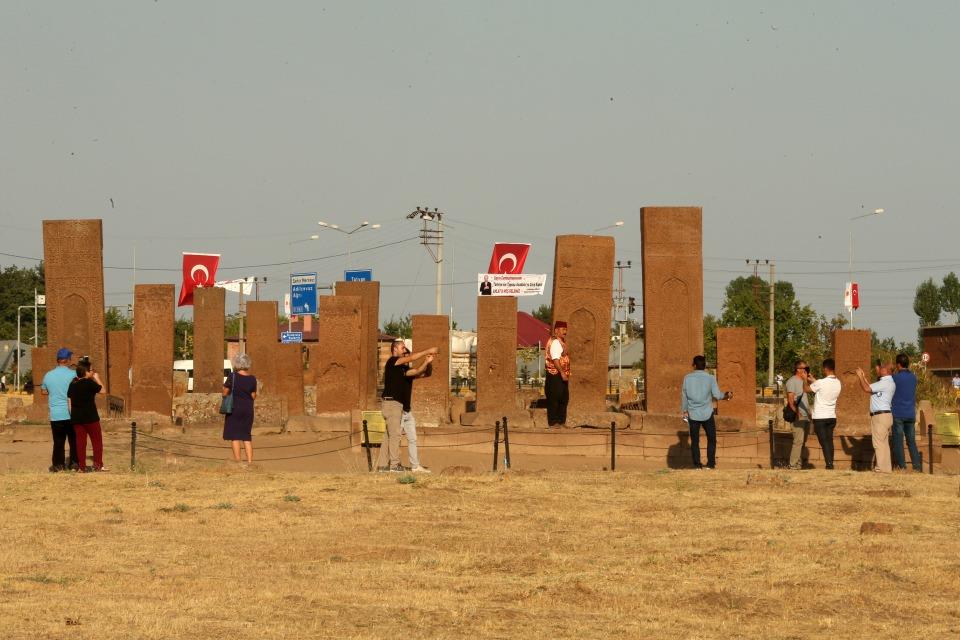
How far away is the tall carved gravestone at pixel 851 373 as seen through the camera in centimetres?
Answer: 2248

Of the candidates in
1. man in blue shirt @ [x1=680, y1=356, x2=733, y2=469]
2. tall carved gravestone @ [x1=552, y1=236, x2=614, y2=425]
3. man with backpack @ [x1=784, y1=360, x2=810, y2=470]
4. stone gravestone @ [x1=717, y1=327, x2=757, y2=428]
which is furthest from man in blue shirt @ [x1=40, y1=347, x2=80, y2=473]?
stone gravestone @ [x1=717, y1=327, x2=757, y2=428]

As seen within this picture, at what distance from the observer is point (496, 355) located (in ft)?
73.2

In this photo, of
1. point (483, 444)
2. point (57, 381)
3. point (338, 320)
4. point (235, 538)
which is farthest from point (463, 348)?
point (235, 538)

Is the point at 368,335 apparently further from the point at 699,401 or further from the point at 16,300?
the point at 16,300

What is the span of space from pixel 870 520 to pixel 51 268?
15.7 meters

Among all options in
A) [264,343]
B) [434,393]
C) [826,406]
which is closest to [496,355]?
[434,393]

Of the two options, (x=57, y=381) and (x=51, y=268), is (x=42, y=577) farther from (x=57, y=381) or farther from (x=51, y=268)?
(x=51, y=268)

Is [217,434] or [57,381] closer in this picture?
[57,381]

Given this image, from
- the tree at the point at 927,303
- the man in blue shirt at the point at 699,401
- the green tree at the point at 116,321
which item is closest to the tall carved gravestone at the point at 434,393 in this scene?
the man in blue shirt at the point at 699,401

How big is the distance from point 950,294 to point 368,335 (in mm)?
82429

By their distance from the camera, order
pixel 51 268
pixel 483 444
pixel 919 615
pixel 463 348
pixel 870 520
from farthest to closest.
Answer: pixel 463 348
pixel 51 268
pixel 483 444
pixel 870 520
pixel 919 615

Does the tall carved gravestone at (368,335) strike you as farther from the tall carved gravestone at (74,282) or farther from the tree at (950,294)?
the tree at (950,294)

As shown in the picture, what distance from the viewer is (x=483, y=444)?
20031 millimetres

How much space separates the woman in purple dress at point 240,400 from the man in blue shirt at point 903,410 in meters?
7.79
